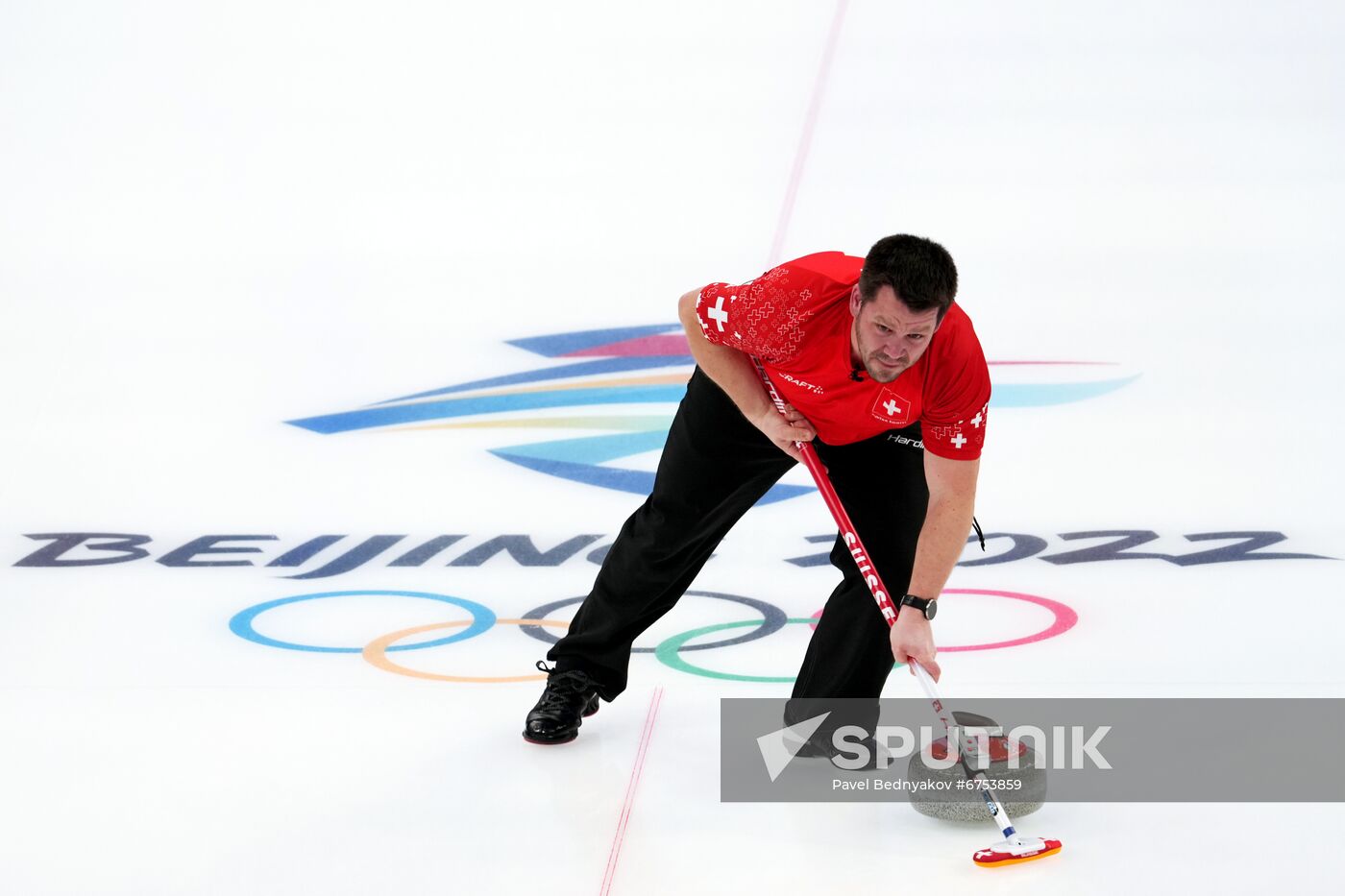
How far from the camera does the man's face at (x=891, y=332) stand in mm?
2258

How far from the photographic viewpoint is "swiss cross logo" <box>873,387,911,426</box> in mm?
2518

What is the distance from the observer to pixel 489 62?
6.66m

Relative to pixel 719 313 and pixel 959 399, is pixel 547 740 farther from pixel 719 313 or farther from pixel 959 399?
pixel 959 399

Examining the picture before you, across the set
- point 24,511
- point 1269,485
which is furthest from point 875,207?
point 24,511

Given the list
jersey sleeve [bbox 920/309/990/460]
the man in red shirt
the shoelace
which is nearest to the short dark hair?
the man in red shirt

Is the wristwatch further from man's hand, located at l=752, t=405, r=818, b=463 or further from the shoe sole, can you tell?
the shoe sole

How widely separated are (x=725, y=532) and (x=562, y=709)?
1.63ft

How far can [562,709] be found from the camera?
2.93 m

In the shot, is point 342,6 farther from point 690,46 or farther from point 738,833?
point 738,833

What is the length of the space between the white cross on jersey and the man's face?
1.13 feet

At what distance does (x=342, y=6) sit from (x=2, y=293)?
228 centimetres

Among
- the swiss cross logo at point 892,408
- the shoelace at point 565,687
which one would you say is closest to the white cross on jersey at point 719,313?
the swiss cross logo at point 892,408

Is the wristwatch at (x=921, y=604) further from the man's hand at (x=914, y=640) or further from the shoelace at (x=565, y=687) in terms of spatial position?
the shoelace at (x=565, y=687)

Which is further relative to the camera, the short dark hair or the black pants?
the black pants
